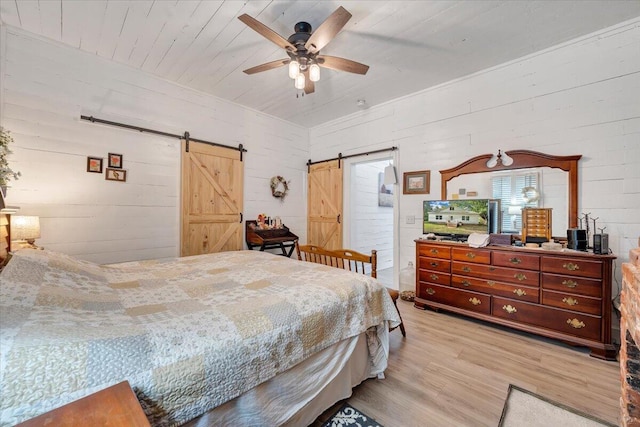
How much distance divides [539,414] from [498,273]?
4.38 ft

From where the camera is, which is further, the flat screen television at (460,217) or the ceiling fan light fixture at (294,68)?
the flat screen television at (460,217)

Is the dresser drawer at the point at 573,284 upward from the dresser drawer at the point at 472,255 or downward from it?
downward

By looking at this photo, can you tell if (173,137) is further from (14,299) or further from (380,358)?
(380,358)

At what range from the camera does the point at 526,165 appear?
286cm

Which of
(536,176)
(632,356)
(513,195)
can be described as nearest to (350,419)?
(632,356)

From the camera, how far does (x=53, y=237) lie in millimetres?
2633

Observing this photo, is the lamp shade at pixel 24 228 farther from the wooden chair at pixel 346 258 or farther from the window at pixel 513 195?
the window at pixel 513 195

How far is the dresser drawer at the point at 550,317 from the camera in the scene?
7.36 ft

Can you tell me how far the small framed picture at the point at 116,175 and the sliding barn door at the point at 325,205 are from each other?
287 centimetres

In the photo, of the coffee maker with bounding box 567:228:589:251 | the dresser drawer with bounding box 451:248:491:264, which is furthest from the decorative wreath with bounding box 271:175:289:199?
the coffee maker with bounding box 567:228:589:251

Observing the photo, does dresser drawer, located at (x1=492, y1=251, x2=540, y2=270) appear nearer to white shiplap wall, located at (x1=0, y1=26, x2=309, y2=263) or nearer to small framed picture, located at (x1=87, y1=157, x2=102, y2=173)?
white shiplap wall, located at (x1=0, y1=26, x2=309, y2=263)

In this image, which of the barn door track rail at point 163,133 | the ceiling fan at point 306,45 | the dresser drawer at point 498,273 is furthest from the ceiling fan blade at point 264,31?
the dresser drawer at point 498,273

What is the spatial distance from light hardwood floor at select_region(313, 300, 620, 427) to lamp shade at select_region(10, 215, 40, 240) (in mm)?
2623

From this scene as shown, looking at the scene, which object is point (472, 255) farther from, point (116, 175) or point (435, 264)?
point (116, 175)
